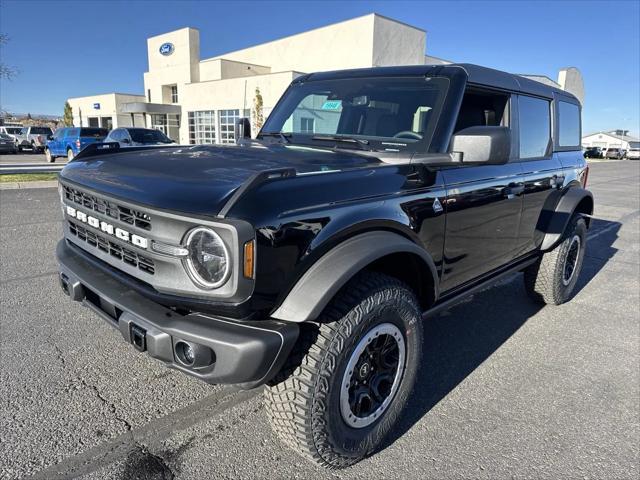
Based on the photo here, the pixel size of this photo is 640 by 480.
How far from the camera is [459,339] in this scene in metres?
3.88

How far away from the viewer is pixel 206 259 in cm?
191

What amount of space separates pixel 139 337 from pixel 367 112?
6.95 feet

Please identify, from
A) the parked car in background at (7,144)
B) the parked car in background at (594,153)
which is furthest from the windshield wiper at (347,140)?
the parked car in background at (594,153)

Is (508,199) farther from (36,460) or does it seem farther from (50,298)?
(50,298)

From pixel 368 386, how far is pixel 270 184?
118 cm

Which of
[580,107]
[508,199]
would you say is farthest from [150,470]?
[580,107]

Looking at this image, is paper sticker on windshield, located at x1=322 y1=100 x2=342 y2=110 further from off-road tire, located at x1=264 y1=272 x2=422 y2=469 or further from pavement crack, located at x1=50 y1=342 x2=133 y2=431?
pavement crack, located at x1=50 y1=342 x2=133 y2=431

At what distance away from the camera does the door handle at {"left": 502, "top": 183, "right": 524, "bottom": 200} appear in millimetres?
3348

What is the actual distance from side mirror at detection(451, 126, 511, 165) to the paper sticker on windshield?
41.0 inches

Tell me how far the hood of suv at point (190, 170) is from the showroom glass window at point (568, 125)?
2641 mm

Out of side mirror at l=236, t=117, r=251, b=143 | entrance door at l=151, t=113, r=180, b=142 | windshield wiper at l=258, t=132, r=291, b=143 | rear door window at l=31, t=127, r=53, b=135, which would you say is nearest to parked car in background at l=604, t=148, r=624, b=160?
entrance door at l=151, t=113, r=180, b=142

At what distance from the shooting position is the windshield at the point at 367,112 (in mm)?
2979

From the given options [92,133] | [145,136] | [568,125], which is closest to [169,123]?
[92,133]

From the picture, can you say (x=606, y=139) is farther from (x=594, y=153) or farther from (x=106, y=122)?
(x=106, y=122)
